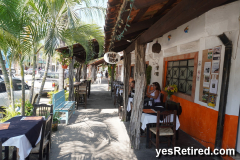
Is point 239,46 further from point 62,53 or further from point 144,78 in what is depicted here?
point 62,53

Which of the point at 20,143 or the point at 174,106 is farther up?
the point at 174,106

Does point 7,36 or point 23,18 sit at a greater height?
point 23,18

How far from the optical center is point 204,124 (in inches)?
150

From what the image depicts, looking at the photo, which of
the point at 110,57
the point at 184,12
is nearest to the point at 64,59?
the point at 110,57

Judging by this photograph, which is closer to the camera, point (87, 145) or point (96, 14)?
point (87, 145)

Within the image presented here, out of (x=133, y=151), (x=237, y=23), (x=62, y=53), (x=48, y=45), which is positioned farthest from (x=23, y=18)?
(x=237, y=23)

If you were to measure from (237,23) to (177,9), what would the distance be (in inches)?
64.8

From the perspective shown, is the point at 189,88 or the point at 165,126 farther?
the point at 189,88

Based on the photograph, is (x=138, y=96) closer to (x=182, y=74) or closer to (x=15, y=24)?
(x=182, y=74)

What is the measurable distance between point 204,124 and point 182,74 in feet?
6.08

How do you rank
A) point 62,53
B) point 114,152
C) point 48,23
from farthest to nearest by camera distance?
1. point 62,53
2. point 48,23
3. point 114,152

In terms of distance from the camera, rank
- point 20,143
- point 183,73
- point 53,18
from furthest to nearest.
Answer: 1. point 183,73
2. point 53,18
3. point 20,143

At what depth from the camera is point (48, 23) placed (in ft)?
13.2

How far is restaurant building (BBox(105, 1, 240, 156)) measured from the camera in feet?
10.1
